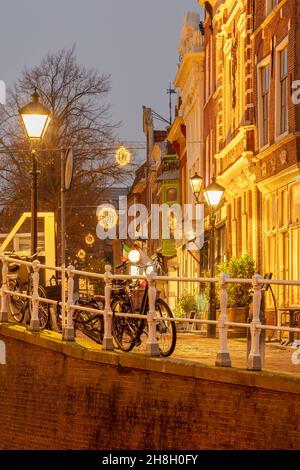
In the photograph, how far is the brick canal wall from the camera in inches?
526

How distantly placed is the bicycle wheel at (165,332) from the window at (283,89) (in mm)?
10181

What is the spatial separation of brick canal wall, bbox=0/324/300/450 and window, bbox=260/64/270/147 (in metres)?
9.92

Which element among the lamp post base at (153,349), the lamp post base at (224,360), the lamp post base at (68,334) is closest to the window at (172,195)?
the lamp post base at (68,334)

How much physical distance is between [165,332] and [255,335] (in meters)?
2.74

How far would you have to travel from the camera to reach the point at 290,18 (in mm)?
24469

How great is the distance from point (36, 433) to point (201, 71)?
28681 millimetres

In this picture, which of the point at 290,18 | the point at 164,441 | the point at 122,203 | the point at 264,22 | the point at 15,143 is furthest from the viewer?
the point at 122,203

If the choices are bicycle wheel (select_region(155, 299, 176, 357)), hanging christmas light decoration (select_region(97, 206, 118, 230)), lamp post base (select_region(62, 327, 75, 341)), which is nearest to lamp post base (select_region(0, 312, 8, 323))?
lamp post base (select_region(62, 327, 75, 341))

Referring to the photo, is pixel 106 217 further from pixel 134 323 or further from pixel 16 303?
pixel 134 323

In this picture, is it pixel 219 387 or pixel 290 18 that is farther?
pixel 290 18

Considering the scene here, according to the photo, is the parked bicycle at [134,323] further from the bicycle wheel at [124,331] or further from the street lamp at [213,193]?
the street lamp at [213,193]

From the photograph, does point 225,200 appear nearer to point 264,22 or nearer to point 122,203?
point 264,22

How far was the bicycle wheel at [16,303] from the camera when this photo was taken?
20.9 meters
